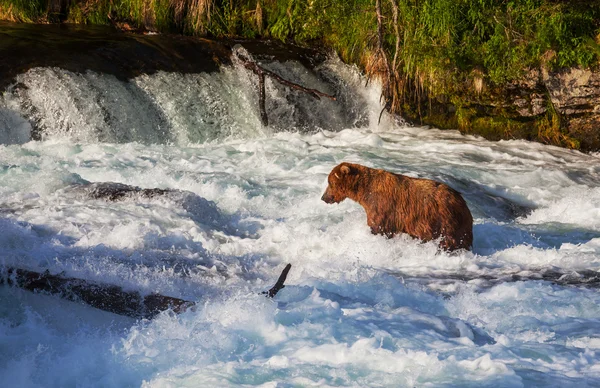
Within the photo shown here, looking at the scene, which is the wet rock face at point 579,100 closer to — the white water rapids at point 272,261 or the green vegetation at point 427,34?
the green vegetation at point 427,34

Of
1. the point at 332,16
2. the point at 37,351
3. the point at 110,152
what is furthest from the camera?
the point at 332,16

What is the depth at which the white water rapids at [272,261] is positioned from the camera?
3994 millimetres

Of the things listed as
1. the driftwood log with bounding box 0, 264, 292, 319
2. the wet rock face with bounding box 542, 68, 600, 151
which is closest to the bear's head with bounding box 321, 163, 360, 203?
the driftwood log with bounding box 0, 264, 292, 319

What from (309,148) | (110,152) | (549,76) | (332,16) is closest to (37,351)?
(110,152)

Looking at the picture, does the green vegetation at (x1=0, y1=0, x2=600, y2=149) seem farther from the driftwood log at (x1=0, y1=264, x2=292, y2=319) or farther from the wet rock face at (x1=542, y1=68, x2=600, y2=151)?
the driftwood log at (x1=0, y1=264, x2=292, y2=319)

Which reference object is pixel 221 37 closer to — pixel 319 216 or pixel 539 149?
pixel 539 149

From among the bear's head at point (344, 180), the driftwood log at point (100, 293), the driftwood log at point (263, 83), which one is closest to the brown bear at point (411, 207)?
the bear's head at point (344, 180)

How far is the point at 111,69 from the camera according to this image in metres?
12.1

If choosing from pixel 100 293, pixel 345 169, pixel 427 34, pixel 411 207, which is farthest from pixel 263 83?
pixel 100 293

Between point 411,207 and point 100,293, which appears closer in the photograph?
point 100,293

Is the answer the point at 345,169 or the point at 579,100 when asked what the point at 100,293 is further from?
the point at 579,100

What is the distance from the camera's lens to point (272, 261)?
5984 mm

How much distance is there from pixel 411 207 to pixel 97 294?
2543mm

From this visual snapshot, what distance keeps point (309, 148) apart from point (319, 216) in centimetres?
387
